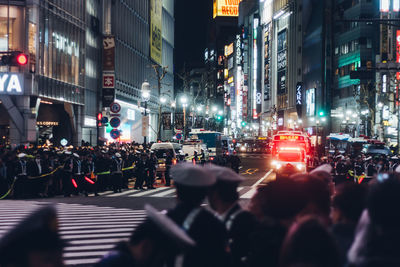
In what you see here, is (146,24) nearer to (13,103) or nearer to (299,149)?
(13,103)

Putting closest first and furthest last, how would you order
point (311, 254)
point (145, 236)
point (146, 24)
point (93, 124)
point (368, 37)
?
point (311, 254)
point (145, 236)
point (93, 124)
point (146, 24)
point (368, 37)

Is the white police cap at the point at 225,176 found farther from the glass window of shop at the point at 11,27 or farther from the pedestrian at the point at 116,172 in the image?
the glass window of shop at the point at 11,27

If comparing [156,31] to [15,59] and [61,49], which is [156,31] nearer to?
[61,49]

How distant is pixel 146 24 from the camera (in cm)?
8044

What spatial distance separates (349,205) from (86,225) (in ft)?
35.8

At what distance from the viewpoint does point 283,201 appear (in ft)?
13.9

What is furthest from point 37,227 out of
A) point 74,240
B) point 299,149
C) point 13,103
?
point 13,103

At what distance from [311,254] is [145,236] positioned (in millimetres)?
864

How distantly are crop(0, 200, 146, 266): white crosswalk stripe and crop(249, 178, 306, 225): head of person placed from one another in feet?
19.6

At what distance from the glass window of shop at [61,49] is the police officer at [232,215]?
4127 cm

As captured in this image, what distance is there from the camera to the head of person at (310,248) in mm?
2842

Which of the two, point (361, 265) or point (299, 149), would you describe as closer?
point (361, 265)

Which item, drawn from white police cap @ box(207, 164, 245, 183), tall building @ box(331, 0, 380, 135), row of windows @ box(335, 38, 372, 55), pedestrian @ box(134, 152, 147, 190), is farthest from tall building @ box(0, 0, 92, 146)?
row of windows @ box(335, 38, 372, 55)

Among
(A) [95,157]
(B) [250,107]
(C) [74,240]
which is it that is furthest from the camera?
(B) [250,107]
